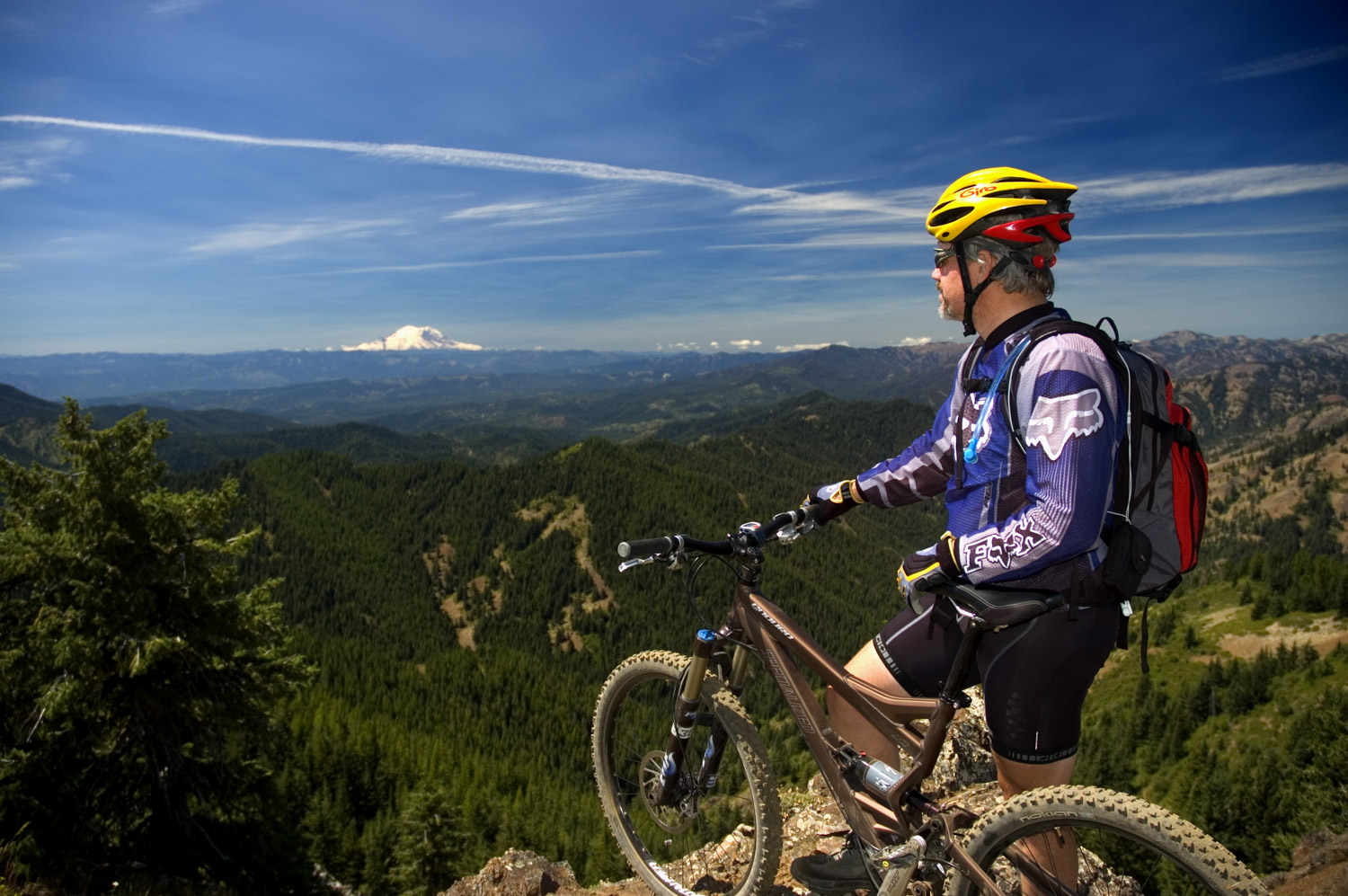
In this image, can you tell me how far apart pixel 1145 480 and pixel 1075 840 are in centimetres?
196

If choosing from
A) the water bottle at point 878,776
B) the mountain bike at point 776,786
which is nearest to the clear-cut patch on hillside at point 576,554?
the mountain bike at point 776,786

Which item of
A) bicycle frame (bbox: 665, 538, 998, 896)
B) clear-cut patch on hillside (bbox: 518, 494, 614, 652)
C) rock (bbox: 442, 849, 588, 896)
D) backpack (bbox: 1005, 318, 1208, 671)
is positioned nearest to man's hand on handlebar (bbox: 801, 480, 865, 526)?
bicycle frame (bbox: 665, 538, 998, 896)

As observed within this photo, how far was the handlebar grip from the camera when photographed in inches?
170

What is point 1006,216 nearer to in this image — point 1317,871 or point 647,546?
point 647,546

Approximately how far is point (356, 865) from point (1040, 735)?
47.1 metres

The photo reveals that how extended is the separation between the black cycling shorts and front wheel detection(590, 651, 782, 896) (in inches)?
68.2

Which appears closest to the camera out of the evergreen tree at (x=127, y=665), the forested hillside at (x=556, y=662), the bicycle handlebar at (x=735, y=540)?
the bicycle handlebar at (x=735, y=540)

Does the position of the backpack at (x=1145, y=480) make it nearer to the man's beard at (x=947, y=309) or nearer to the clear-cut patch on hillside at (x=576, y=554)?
the man's beard at (x=947, y=309)

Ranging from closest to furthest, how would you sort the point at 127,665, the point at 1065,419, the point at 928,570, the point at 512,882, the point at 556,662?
the point at 1065,419
the point at 928,570
the point at 512,882
the point at 127,665
the point at 556,662

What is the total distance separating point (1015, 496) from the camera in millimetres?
3412

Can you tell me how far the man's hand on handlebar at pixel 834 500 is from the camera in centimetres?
483

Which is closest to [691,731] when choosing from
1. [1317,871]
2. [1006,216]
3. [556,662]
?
[1006,216]

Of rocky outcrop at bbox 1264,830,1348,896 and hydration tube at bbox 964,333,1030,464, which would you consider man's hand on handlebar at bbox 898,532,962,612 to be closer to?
hydration tube at bbox 964,333,1030,464

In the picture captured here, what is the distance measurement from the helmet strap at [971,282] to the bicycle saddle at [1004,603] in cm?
153
